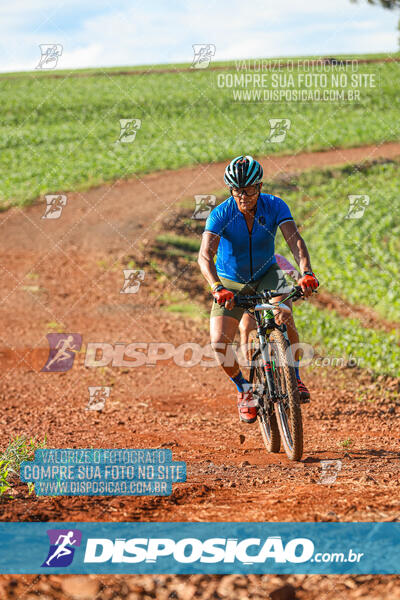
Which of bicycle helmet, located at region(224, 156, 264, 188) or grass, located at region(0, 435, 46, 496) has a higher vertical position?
bicycle helmet, located at region(224, 156, 264, 188)

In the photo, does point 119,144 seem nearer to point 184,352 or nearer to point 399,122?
point 399,122

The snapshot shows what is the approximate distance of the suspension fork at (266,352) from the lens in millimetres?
5746

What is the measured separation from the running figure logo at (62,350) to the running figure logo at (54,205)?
9.85m

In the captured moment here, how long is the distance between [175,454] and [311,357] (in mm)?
4913

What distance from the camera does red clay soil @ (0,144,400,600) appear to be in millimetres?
4262

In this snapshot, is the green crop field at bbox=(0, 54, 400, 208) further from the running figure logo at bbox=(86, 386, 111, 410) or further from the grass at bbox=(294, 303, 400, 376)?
the running figure logo at bbox=(86, 386, 111, 410)

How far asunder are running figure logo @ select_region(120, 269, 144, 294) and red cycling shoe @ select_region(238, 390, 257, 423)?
935 centimetres

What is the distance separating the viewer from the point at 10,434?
7.18m

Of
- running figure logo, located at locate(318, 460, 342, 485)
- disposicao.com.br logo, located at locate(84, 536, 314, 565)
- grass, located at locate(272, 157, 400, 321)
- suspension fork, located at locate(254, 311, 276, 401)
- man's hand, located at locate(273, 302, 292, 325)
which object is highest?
disposicao.com.br logo, located at locate(84, 536, 314, 565)

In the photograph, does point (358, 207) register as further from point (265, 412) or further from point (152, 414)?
point (265, 412)

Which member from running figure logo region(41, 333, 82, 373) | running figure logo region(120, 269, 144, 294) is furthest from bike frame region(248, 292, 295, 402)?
running figure logo region(120, 269, 144, 294)

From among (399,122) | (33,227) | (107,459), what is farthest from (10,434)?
(399,122)

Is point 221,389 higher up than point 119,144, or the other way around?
point 221,389

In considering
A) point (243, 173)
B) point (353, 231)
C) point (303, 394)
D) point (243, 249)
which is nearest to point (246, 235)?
point (243, 249)
